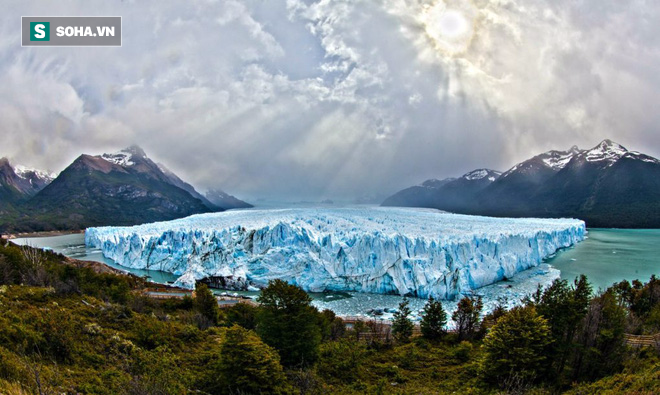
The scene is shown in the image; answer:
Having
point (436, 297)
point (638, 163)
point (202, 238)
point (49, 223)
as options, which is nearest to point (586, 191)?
point (638, 163)

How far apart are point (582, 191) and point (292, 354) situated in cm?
12694

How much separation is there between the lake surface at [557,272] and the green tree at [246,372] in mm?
17450

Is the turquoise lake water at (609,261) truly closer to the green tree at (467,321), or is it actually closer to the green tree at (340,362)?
the green tree at (467,321)

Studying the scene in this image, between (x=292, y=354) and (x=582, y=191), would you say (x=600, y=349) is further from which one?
(x=582, y=191)

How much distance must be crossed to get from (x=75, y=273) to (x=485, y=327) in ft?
81.2

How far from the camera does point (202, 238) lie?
35.8 m

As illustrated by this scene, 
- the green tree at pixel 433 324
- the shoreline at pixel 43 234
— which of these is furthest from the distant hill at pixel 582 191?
the shoreline at pixel 43 234

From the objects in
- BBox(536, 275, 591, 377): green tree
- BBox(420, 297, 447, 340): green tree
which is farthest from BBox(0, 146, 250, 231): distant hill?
BBox(536, 275, 591, 377): green tree

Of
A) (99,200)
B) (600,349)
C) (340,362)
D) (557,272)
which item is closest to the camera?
(600,349)

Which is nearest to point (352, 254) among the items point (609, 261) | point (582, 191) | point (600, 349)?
point (600, 349)

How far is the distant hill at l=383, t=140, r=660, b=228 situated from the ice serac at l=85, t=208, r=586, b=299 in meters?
68.0

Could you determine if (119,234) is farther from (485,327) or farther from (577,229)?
(577,229)

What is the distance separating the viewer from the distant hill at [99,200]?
92.0m

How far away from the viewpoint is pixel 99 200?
110 m
